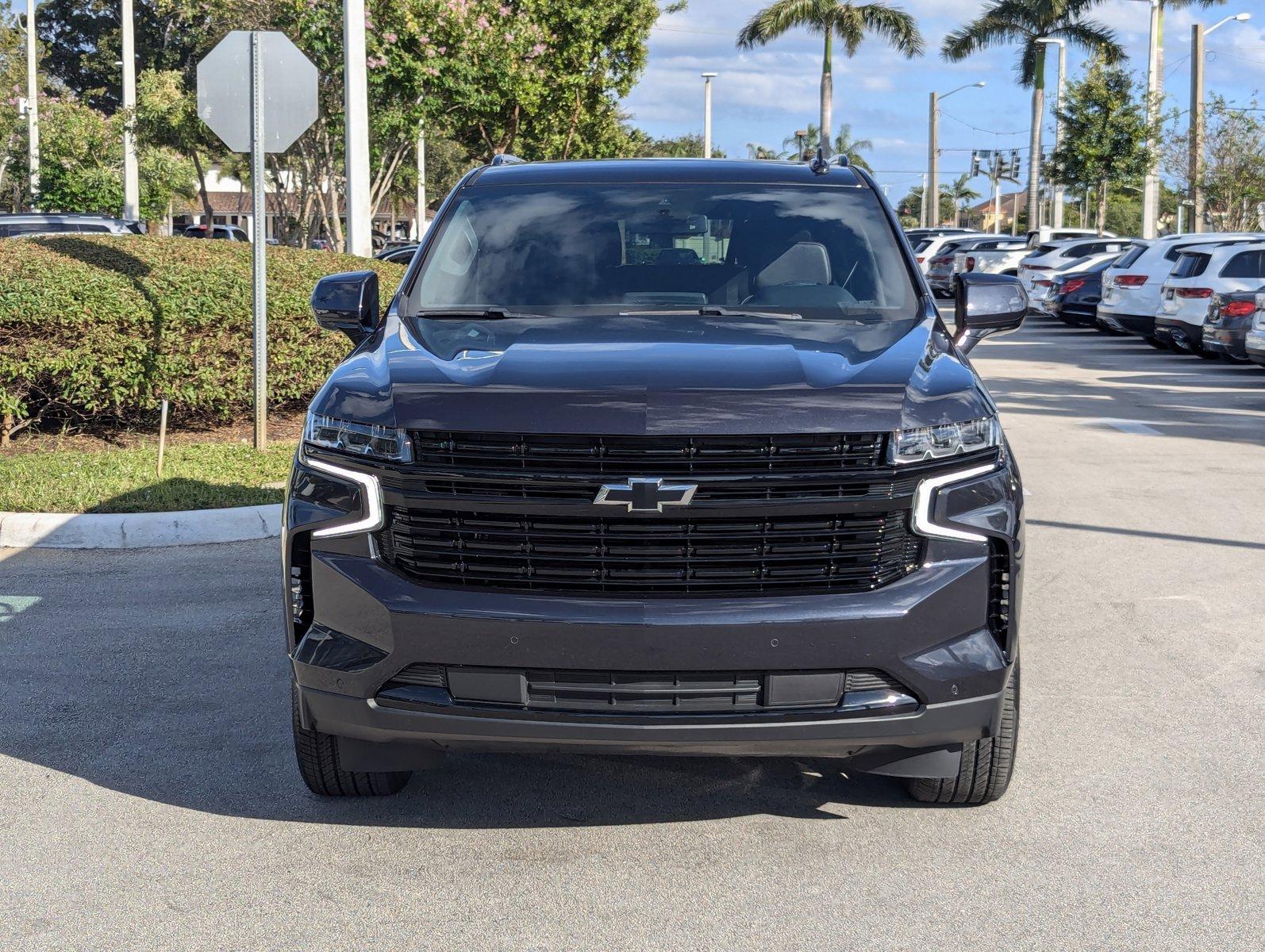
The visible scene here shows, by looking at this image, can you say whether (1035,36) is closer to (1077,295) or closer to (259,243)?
(1077,295)

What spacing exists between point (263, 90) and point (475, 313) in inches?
257

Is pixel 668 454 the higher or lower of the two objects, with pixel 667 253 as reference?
lower

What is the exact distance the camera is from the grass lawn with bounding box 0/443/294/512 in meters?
9.02

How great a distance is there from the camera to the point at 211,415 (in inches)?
482

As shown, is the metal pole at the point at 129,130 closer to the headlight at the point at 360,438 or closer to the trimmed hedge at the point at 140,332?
the trimmed hedge at the point at 140,332

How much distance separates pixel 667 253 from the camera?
215 inches

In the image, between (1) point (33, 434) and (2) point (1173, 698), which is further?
(1) point (33, 434)

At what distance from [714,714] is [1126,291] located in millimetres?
22428

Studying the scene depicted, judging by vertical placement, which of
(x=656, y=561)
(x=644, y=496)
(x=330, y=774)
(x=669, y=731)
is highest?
(x=644, y=496)

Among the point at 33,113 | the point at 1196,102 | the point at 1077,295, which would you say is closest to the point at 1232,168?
the point at 1196,102

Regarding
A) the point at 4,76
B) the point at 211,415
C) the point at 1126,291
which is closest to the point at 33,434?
the point at 211,415

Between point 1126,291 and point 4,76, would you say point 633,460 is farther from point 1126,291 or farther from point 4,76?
point 4,76

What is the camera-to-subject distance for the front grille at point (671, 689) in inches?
151

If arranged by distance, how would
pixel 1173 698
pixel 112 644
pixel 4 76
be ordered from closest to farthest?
pixel 1173 698 → pixel 112 644 → pixel 4 76
